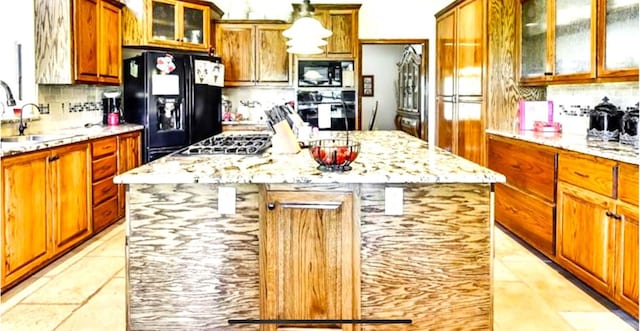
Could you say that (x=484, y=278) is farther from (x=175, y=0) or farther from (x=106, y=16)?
(x=175, y=0)

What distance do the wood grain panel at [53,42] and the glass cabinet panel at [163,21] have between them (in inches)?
52.8

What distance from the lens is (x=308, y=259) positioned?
2.39m

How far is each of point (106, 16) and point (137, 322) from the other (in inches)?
151

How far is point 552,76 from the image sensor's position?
4.47 m

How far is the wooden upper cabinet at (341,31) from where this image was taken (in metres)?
6.87

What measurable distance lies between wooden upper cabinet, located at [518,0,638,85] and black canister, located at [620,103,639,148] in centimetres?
27

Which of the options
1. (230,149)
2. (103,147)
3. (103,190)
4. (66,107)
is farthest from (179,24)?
(230,149)

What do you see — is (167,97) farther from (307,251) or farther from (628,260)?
(628,260)

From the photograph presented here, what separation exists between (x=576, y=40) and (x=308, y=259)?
280 cm

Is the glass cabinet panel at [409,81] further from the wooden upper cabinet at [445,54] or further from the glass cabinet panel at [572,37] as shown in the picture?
the glass cabinet panel at [572,37]

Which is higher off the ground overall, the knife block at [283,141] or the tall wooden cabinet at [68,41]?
the tall wooden cabinet at [68,41]

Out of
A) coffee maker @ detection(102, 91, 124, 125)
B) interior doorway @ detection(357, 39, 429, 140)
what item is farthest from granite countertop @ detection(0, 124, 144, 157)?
interior doorway @ detection(357, 39, 429, 140)

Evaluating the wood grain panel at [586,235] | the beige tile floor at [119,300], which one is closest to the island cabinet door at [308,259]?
the beige tile floor at [119,300]

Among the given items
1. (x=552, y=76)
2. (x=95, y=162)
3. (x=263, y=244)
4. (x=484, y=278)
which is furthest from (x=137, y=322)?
(x=552, y=76)
